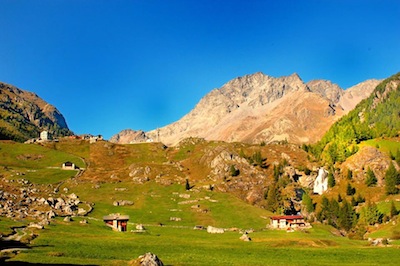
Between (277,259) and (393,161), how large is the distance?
6369 inches

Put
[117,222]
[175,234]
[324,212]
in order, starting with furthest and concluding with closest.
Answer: [324,212], [117,222], [175,234]

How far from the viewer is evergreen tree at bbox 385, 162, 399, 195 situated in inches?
6513

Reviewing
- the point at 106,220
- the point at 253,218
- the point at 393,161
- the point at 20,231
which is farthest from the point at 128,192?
the point at 393,161

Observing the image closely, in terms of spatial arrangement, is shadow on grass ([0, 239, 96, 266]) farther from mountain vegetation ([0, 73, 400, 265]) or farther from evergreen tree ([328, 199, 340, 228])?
evergreen tree ([328, 199, 340, 228])

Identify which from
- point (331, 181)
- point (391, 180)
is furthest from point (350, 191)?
point (391, 180)

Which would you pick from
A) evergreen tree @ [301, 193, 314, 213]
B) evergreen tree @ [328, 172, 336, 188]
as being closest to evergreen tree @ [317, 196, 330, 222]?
evergreen tree @ [301, 193, 314, 213]

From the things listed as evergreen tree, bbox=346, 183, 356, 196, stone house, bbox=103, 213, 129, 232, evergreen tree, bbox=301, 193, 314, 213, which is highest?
evergreen tree, bbox=346, 183, 356, 196

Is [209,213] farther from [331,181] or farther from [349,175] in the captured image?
[349,175]

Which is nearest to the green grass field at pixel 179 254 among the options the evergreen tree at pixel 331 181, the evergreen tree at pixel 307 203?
the evergreen tree at pixel 307 203

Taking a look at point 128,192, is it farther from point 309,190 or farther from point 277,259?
point 277,259

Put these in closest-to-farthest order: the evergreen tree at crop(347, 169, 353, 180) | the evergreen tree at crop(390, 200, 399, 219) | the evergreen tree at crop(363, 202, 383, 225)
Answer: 1. the evergreen tree at crop(390, 200, 399, 219)
2. the evergreen tree at crop(363, 202, 383, 225)
3. the evergreen tree at crop(347, 169, 353, 180)

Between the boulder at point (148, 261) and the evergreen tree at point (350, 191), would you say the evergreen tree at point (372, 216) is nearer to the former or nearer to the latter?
the evergreen tree at point (350, 191)

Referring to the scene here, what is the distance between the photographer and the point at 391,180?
167125 millimetres

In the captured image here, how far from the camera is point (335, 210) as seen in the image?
499 feet
